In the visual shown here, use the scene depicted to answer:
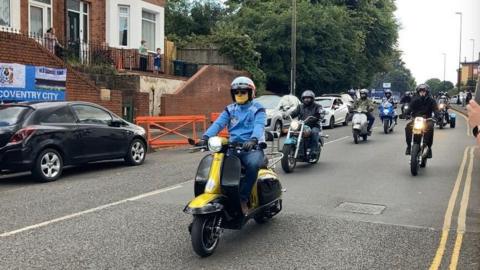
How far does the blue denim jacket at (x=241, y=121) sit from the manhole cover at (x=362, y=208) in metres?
2.27

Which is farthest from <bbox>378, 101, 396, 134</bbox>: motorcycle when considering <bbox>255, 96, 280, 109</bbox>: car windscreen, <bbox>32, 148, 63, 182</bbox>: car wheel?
<bbox>32, 148, 63, 182</bbox>: car wheel

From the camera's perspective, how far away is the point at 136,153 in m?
13.1

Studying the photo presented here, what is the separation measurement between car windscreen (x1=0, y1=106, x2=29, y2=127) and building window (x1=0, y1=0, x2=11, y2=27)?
9.58m

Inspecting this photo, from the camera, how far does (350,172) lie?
11.7m

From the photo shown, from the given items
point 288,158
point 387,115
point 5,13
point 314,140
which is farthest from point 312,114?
point 5,13

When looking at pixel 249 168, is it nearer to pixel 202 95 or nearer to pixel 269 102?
pixel 269 102

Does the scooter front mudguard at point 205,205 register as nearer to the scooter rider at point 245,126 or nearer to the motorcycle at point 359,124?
the scooter rider at point 245,126

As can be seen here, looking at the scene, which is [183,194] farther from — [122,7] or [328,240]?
[122,7]

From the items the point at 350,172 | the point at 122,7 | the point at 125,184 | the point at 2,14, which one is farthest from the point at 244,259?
the point at 122,7

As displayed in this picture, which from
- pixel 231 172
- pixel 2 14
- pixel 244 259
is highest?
pixel 2 14

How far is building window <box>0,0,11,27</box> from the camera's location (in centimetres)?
1917

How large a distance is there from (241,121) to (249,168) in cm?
69

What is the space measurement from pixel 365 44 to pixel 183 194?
3921 centimetres

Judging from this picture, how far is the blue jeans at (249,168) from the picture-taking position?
6195 mm
